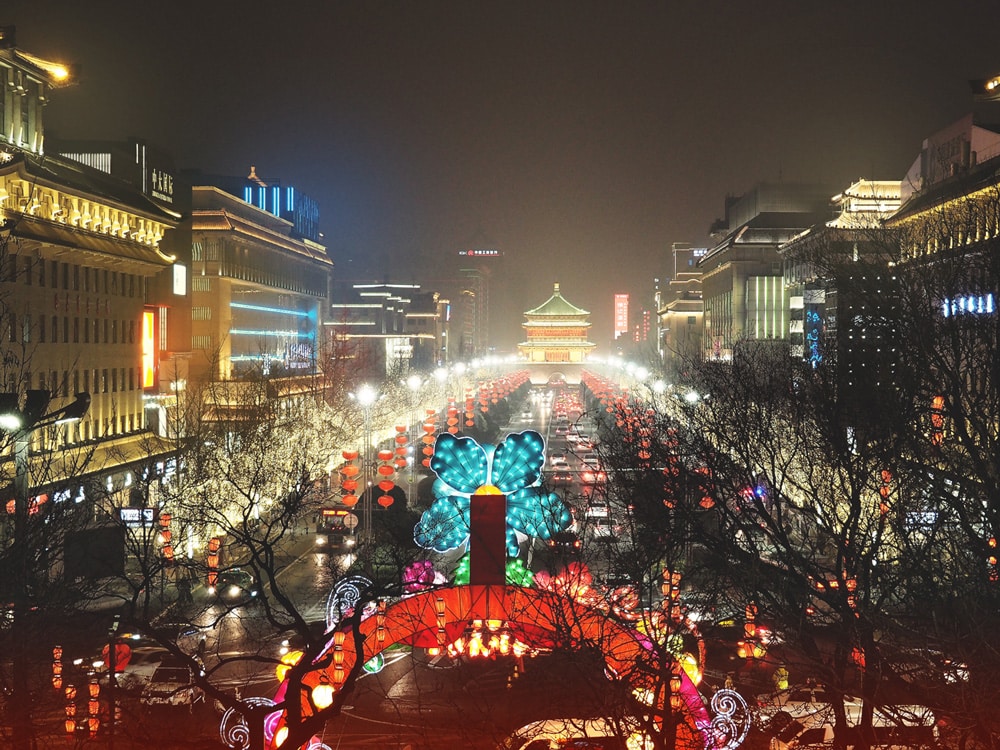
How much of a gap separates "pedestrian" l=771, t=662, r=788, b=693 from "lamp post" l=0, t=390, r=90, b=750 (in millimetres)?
13057

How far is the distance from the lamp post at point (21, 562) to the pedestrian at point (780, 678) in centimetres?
1306

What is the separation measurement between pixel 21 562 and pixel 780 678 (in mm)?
13947

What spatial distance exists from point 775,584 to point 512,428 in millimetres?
64085

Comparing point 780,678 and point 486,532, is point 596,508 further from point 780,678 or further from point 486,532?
point 780,678

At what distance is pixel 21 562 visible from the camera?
586 inches

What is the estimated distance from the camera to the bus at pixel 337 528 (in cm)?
3547

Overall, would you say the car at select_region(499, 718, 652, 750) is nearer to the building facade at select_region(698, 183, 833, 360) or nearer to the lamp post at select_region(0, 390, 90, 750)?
the lamp post at select_region(0, 390, 90, 750)

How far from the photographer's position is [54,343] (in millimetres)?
35719

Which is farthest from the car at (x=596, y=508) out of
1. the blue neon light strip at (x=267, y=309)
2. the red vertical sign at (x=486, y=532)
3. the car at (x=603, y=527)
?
the blue neon light strip at (x=267, y=309)

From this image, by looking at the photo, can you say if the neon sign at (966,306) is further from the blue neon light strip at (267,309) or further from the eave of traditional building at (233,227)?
the blue neon light strip at (267,309)

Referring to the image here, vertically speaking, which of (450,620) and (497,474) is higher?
(497,474)

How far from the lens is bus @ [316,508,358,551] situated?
116 feet

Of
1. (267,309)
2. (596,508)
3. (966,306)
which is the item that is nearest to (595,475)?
(596,508)

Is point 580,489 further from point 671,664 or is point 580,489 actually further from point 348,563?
point 671,664
